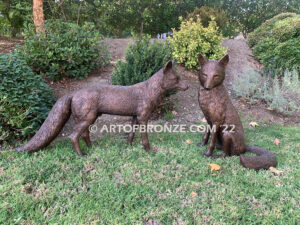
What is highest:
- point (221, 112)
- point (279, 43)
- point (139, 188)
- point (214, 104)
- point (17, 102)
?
point (279, 43)

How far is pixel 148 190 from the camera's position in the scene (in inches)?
98.1

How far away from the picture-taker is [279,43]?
7668 millimetres

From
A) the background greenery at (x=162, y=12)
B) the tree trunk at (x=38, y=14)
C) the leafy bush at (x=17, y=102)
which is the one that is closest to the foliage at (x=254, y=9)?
the background greenery at (x=162, y=12)

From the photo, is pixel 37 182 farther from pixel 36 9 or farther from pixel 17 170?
pixel 36 9

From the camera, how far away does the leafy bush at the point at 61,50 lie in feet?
16.2

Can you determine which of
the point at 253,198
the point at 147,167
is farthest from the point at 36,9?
the point at 253,198

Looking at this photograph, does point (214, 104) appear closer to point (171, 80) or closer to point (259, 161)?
point (171, 80)

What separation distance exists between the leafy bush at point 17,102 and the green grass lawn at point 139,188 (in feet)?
2.00

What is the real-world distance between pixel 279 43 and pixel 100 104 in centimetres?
761

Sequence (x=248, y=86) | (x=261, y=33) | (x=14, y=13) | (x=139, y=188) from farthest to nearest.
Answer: (x=261, y=33) < (x=14, y=13) < (x=248, y=86) < (x=139, y=188)

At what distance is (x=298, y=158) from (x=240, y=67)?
16.9ft

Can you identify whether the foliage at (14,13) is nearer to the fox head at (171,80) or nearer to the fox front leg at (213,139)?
the fox head at (171,80)

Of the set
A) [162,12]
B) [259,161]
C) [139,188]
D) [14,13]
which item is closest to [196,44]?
[259,161]

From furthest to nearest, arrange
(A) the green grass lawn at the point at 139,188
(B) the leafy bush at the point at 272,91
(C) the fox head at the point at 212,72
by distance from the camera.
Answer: (B) the leafy bush at the point at 272,91, (C) the fox head at the point at 212,72, (A) the green grass lawn at the point at 139,188
